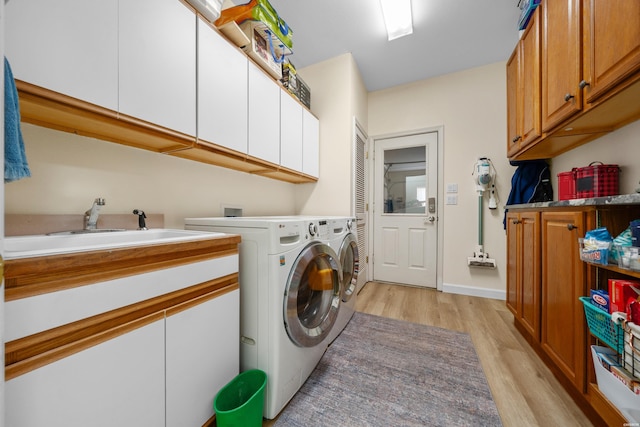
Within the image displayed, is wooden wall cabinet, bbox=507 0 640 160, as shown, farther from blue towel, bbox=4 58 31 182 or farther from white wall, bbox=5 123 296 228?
white wall, bbox=5 123 296 228

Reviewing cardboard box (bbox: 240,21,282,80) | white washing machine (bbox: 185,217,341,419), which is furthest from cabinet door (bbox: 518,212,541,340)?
cardboard box (bbox: 240,21,282,80)

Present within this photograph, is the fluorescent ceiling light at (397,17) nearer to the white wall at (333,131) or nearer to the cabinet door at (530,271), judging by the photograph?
the white wall at (333,131)

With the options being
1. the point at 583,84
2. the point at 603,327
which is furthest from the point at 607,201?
the point at 583,84

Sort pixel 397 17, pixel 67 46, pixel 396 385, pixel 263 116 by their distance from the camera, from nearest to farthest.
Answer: pixel 67 46 < pixel 396 385 < pixel 263 116 < pixel 397 17

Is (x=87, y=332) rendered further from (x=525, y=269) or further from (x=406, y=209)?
(x=406, y=209)

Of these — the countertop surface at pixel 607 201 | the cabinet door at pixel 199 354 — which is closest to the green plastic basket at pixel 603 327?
the countertop surface at pixel 607 201

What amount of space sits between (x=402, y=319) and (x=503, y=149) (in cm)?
216

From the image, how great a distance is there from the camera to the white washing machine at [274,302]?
1034mm

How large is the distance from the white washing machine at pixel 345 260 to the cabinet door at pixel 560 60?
4.63 ft

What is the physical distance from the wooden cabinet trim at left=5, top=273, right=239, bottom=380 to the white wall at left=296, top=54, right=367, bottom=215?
1.74 m

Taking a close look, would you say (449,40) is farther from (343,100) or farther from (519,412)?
(519,412)

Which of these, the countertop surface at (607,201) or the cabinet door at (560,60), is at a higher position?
the cabinet door at (560,60)

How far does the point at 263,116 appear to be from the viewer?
1624mm

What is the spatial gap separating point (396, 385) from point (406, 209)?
6.97 ft
